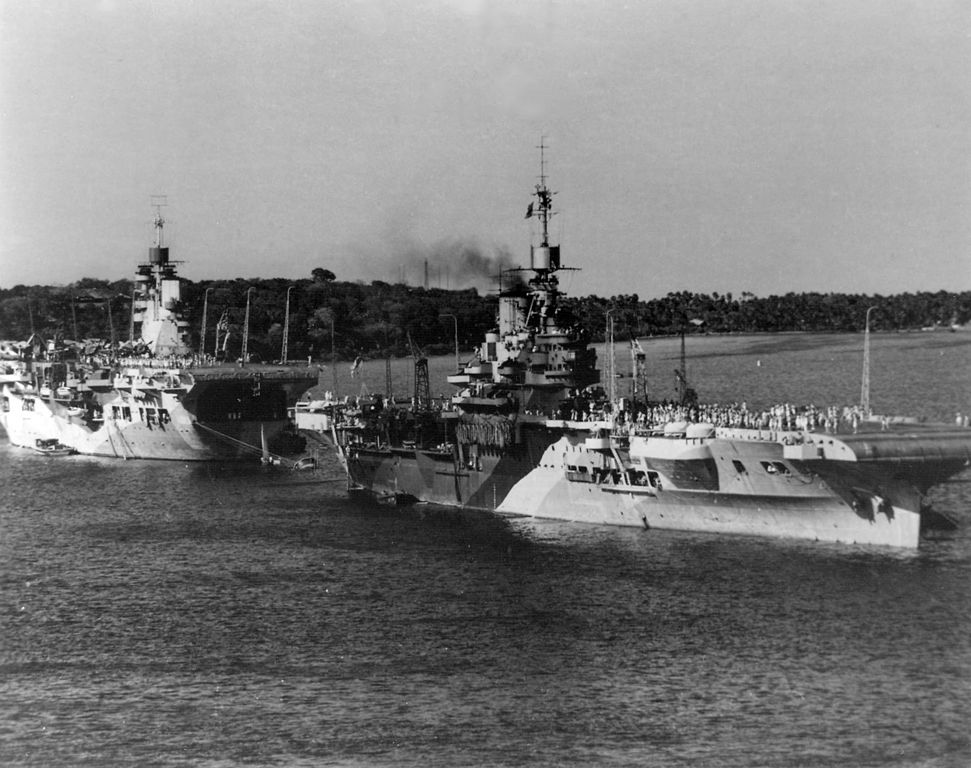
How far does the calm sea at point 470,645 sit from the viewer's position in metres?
18.2

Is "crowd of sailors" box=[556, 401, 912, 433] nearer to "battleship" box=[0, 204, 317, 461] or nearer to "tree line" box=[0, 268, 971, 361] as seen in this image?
"battleship" box=[0, 204, 317, 461]

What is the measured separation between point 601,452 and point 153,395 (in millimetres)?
26025

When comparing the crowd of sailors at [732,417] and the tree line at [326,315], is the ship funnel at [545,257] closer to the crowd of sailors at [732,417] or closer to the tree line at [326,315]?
the crowd of sailors at [732,417]

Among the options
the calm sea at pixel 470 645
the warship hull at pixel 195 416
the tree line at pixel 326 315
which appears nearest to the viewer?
the calm sea at pixel 470 645

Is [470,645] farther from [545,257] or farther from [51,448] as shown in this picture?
[51,448]

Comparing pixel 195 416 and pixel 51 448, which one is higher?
pixel 195 416

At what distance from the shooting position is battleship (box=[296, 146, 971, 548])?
28.6m

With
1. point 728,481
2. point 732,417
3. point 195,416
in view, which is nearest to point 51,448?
point 195,416

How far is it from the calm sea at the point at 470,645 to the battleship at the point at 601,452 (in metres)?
0.94

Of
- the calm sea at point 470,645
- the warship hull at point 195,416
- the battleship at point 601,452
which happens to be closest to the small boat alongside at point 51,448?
the warship hull at point 195,416

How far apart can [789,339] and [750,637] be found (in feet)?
348

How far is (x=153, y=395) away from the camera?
53.1m

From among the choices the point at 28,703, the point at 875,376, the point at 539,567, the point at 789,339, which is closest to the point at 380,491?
the point at 539,567

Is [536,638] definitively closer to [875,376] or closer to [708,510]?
[708,510]
